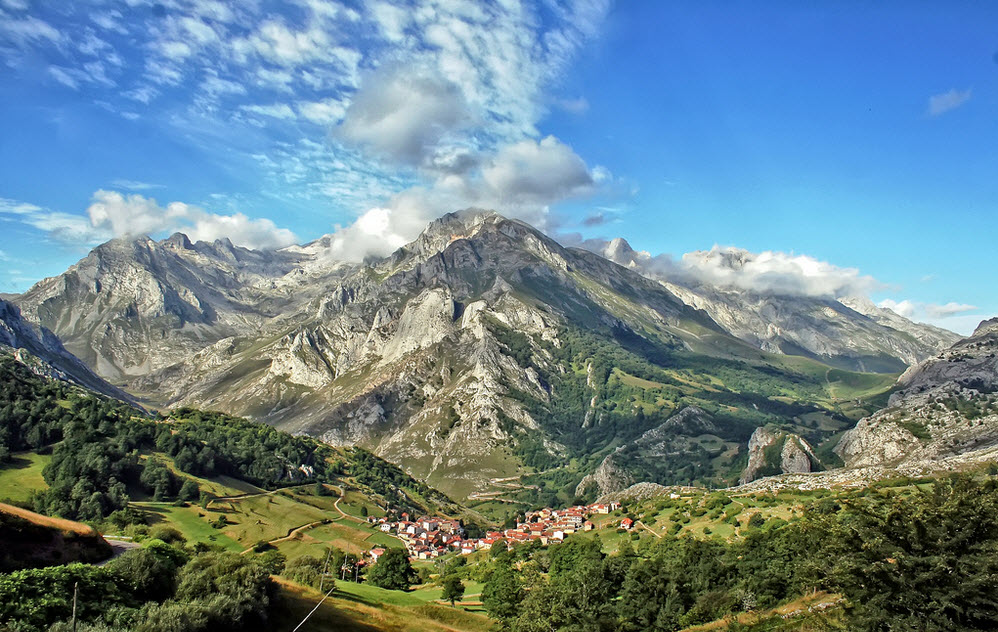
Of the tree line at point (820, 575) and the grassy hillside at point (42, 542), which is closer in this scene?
the tree line at point (820, 575)

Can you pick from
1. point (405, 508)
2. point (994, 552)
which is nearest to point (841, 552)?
point (994, 552)

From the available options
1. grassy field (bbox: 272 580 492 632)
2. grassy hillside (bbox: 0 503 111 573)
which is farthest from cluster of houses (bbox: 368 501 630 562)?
grassy hillside (bbox: 0 503 111 573)

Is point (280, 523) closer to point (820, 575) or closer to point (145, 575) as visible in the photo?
point (145, 575)

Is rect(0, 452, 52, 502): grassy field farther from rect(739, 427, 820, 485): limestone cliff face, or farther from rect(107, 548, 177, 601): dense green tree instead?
rect(739, 427, 820, 485): limestone cliff face

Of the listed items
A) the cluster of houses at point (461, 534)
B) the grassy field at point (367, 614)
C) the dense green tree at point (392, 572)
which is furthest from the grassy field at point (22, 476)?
the grassy field at point (367, 614)

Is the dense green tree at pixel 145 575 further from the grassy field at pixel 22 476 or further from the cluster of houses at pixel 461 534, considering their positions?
the cluster of houses at pixel 461 534
